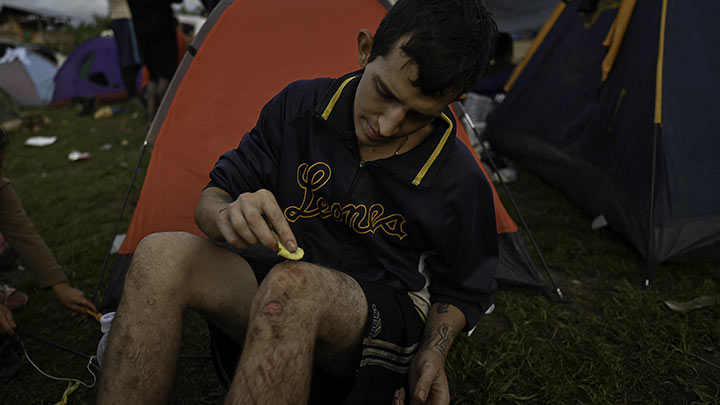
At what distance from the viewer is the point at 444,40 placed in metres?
1.02

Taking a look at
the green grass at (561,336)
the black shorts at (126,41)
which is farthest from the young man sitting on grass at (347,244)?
the black shorts at (126,41)

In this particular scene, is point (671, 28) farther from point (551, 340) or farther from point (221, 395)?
point (221, 395)

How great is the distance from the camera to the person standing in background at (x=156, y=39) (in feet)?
15.2

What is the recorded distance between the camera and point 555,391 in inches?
63.5

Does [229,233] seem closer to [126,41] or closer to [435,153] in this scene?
[435,153]

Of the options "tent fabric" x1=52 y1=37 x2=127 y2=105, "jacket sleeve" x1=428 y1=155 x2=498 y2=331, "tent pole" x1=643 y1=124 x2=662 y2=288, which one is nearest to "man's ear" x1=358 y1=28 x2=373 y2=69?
"jacket sleeve" x1=428 y1=155 x2=498 y2=331

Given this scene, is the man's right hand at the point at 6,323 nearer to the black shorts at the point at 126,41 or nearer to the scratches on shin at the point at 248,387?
the scratches on shin at the point at 248,387

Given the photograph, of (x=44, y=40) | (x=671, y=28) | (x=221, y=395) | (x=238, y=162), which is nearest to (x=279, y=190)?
(x=238, y=162)

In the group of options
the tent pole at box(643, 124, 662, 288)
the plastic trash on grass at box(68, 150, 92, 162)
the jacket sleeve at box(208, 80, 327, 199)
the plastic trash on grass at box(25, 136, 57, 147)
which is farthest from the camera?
the plastic trash on grass at box(25, 136, 57, 147)

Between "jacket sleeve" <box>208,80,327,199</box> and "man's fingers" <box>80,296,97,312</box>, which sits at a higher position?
"jacket sleeve" <box>208,80,327,199</box>

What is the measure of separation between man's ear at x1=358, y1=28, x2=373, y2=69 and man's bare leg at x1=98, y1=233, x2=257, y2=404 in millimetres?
639

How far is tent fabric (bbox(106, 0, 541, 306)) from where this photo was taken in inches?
78.0

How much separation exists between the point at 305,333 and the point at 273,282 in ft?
0.41

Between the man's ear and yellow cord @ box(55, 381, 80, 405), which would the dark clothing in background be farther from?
the man's ear
